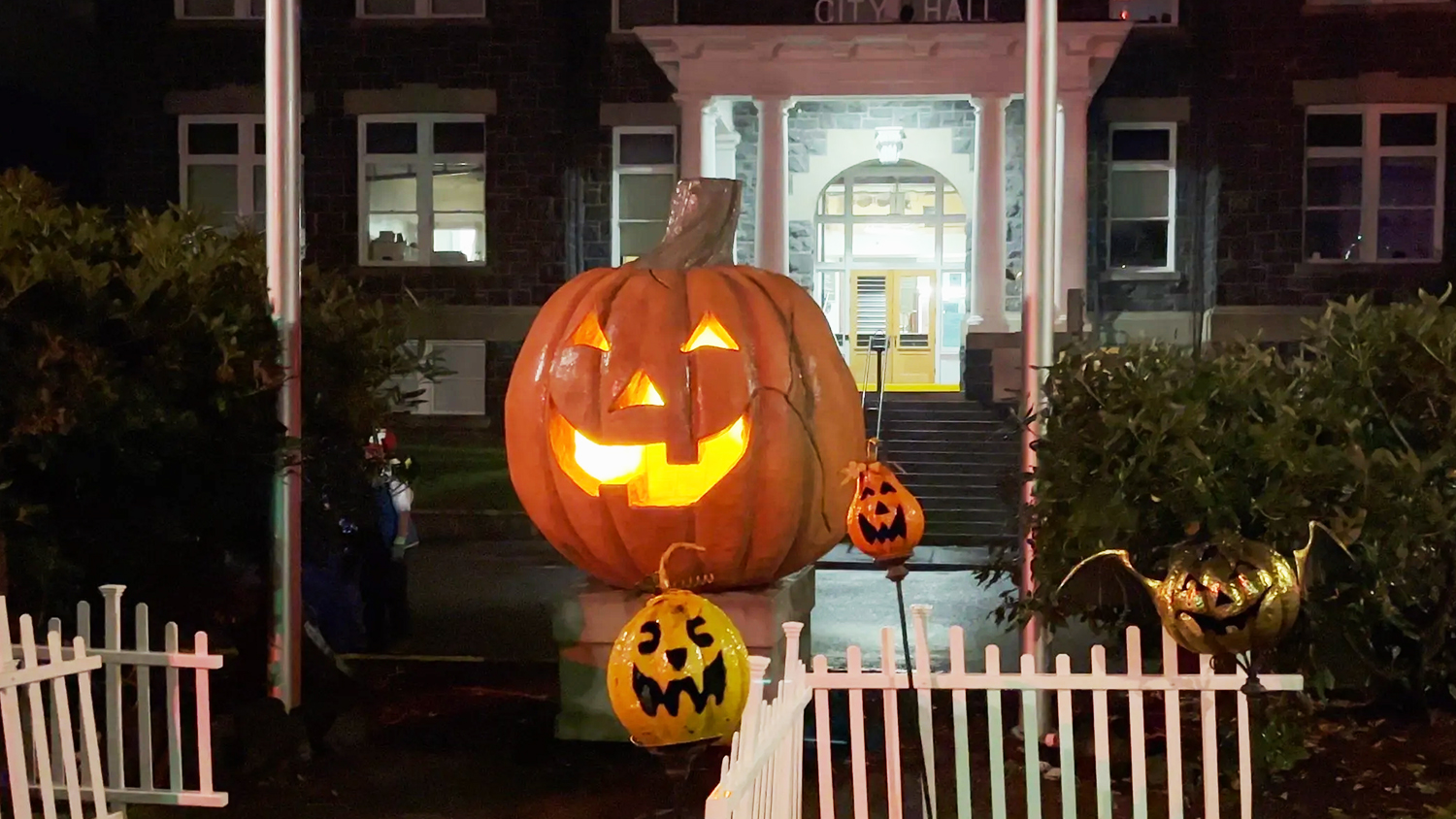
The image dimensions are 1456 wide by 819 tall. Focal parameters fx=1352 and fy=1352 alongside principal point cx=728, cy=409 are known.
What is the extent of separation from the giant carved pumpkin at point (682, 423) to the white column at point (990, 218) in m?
11.0

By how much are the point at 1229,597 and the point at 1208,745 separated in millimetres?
838

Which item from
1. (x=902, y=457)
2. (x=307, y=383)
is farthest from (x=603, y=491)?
(x=902, y=457)

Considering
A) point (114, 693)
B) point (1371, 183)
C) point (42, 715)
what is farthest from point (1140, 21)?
point (42, 715)

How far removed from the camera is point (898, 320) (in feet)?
61.4

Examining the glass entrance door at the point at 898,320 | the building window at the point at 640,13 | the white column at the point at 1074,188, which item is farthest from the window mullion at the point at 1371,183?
the building window at the point at 640,13

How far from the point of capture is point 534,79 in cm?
1677

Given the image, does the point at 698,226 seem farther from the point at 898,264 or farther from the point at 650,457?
the point at 898,264

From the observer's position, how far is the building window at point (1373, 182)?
16.6 metres

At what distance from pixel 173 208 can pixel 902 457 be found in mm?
9538

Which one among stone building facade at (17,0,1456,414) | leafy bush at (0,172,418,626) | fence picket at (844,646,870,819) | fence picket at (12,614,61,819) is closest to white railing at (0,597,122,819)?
fence picket at (12,614,61,819)

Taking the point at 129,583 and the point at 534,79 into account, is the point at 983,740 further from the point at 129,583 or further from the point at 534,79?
Result: the point at 534,79

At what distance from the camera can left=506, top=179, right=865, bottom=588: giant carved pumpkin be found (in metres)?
4.93

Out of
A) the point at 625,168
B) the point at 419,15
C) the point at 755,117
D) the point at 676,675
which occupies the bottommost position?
the point at 676,675

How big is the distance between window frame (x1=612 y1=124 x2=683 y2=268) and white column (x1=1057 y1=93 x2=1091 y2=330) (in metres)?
4.73
